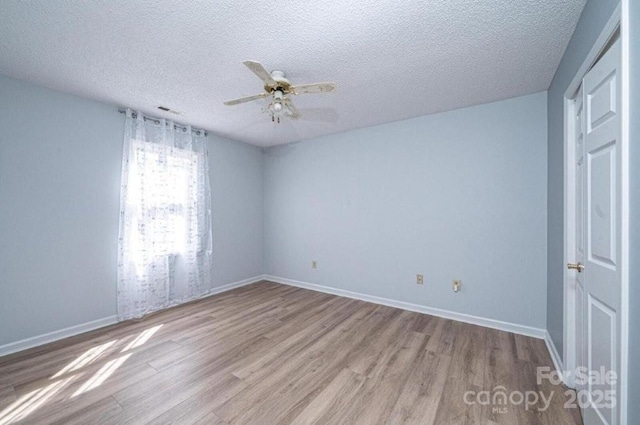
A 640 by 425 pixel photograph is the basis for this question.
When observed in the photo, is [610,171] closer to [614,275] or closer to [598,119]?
[598,119]

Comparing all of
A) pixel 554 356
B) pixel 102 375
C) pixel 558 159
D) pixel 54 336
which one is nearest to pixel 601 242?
pixel 558 159

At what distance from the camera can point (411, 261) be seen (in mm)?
3207

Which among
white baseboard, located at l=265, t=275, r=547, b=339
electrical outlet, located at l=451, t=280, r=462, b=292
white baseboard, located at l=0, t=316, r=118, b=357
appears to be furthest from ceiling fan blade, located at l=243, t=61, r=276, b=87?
white baseboard, located at l=0, t=316, r=118, b=357

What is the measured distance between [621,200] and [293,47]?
6.66ft

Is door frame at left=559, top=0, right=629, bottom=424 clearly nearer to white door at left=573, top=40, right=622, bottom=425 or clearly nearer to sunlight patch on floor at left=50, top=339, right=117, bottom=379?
white door at left=573, top=40, right=622, bottom=425

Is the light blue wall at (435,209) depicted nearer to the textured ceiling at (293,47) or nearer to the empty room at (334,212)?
the empty room at (334,212)

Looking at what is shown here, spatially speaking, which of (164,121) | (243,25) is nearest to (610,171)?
(243,25)

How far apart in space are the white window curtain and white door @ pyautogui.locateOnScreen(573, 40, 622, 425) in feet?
13.0

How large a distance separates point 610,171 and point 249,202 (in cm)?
426

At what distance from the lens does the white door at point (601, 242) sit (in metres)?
1.06

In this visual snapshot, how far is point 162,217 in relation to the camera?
325cm

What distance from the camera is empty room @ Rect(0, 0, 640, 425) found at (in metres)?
1.46

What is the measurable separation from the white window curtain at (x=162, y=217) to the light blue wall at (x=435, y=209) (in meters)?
1.48

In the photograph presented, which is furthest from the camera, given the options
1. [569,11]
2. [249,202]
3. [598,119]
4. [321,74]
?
[249,202]
